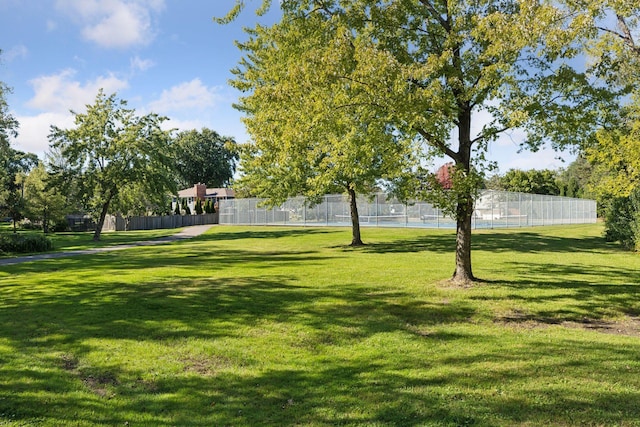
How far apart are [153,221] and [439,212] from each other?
33.1 metres

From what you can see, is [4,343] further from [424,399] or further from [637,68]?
[637,68]

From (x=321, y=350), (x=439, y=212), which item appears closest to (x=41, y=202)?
(x=439, y=212)

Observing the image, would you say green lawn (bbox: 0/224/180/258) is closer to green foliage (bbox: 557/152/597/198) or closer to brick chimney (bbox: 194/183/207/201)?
green foliage (bbox: 557/152/597/198)

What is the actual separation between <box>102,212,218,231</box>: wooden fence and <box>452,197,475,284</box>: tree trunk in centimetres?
4502

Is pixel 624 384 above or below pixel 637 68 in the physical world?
below

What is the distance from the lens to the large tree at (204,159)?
266 feet

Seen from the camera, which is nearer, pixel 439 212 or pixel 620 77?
pixel 620 77

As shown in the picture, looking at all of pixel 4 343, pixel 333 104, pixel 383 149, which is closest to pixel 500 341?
pixel 383 149

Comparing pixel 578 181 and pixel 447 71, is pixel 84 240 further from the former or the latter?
pixel 578 181

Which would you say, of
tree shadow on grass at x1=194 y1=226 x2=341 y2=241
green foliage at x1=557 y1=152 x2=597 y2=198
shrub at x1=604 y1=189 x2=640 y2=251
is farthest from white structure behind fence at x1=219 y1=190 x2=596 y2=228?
shrub at x1=604 y1=189 x2=640 y2=251

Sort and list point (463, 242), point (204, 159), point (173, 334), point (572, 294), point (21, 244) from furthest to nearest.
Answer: point (204, 159)
point (21, 244)
point (463, 242)
point (572, 294)
point (173, 334)

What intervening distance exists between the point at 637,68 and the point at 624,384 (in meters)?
10.1

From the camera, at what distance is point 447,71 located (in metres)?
9.74

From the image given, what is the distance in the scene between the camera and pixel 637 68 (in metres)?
11.7
